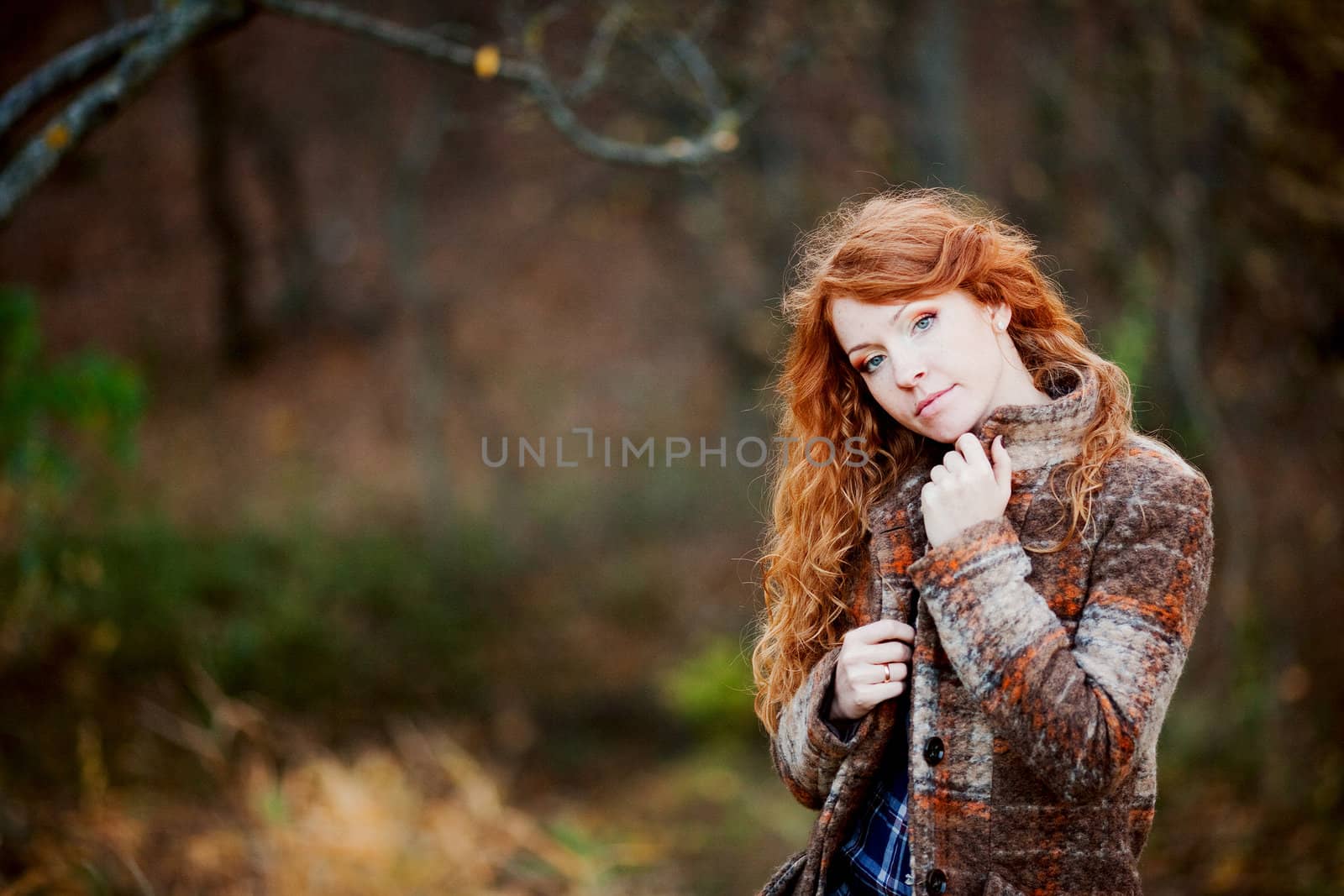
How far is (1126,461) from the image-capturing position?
1.49 metres

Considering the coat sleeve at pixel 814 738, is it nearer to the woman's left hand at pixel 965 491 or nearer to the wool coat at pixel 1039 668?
the wool coat at pixel 1039 668

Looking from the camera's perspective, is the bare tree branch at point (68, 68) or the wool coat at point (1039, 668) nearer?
the wool coat at point (1039, 668)

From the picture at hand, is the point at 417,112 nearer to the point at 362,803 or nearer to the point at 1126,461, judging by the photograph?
the point at 362,803

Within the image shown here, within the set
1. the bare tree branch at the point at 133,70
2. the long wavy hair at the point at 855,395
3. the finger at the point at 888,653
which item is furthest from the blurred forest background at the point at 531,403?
the finger at the point at 888,653

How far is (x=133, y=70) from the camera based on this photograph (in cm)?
246

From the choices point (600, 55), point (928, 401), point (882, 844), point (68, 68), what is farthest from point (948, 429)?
point (68, 68)

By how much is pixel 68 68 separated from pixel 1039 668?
2526 millimetres

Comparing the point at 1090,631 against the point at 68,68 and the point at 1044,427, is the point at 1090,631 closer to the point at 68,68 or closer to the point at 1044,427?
the point at 1044,427

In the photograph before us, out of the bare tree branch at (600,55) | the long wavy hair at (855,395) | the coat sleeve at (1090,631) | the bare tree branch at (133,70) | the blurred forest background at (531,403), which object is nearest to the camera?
the coat sleeve at (1090,631)

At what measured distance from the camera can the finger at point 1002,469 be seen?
1456 mm

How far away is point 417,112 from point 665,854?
8.83m

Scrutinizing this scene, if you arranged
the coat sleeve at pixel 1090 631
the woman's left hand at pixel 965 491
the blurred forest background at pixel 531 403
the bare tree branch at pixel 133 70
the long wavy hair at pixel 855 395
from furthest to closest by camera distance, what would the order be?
the blurred forest background at pixel 531 403 → the bare tree branch at pixel 133 70 → the long wavy hair at pixel 855 395 → the woman's left hand at pixel 965 491 → the coat sleeve at pixel 1090 631

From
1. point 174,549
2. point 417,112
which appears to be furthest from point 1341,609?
point 417,112

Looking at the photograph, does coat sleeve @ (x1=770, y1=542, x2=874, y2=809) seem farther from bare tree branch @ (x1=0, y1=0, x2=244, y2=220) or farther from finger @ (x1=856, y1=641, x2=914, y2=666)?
bare tree branch @ (x1=0, y1=0, x2=244, y2=220)
